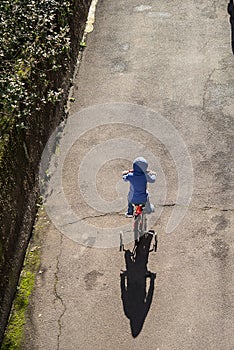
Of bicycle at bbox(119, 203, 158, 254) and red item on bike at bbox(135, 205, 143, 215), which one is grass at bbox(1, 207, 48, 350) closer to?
bicycle at bbox(119, 203, 158, 254)

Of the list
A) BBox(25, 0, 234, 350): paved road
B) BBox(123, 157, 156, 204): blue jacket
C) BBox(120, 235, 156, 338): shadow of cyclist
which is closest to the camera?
BBox(25, 0, 234, 350): paved road

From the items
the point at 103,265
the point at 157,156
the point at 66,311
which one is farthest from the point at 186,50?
the point at 66,311

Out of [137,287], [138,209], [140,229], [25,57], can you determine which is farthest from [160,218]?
[25,57]

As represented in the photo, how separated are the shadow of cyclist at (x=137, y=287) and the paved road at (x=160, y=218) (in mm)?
20

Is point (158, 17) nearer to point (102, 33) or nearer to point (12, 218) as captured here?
point (102, 33)

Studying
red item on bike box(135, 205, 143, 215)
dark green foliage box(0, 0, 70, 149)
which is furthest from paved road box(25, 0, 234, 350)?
dark green foliage box(0, 0, 70, 149)

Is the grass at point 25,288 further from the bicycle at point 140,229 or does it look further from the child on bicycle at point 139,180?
the child on bicycle at point 139,180

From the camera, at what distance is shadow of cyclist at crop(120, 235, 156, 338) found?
8.56 m

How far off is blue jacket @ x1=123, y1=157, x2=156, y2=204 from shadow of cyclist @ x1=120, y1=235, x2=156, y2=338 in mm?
844

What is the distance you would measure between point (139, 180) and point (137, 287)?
70.4 inches

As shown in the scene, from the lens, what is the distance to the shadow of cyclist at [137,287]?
8562mm

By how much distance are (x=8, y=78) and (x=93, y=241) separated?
130 inches

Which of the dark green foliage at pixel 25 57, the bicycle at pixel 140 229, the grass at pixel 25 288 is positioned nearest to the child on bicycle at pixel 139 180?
the bicycle at pixel 140 229

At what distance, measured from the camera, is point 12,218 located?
9.14m
